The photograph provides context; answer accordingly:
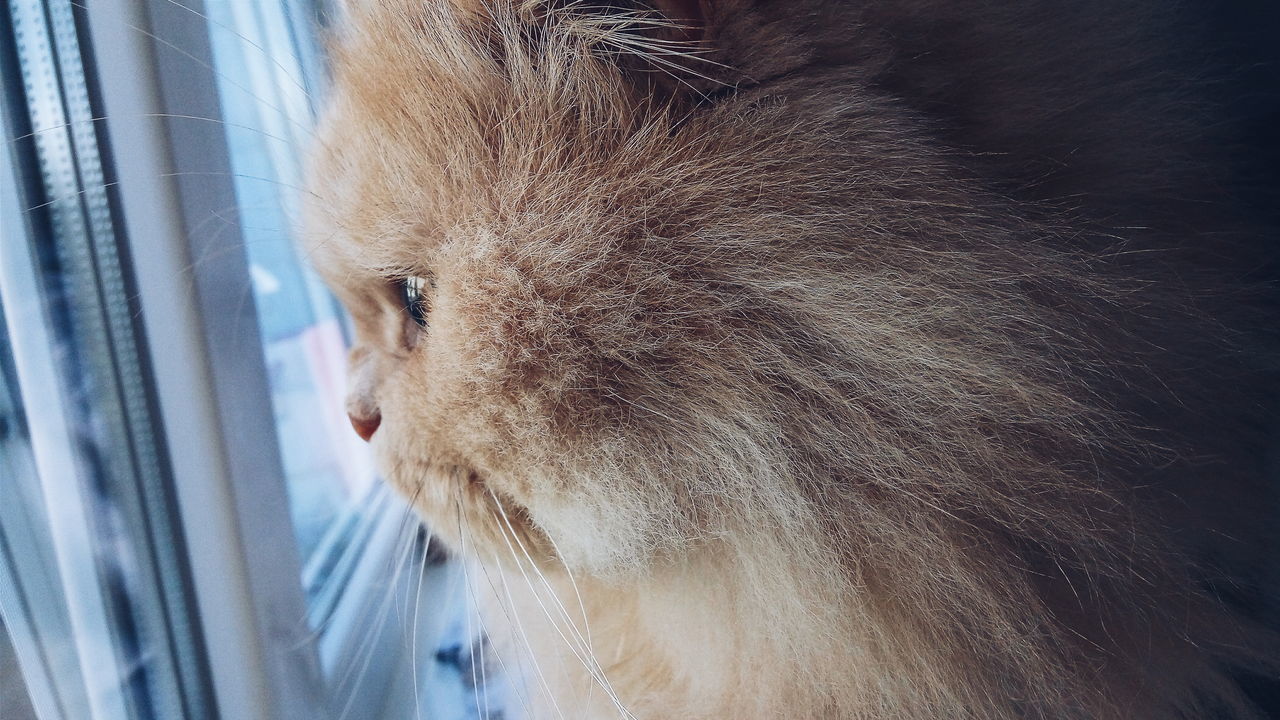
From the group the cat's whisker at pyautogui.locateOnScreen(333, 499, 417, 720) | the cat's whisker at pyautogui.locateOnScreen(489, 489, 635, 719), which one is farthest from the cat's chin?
the cat's whisker at pyautogui.locateOnScreen(333, 499, 417, 720)

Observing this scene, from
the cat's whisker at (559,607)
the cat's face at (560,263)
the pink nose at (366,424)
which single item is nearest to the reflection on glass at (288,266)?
the pink nose at (366,424)

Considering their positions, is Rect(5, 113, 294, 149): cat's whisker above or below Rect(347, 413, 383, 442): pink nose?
above

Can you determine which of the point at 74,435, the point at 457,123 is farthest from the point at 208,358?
the point at 457,123

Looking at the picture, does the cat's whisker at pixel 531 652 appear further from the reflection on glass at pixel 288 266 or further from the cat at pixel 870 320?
the reflection on glass at pixel 288 266

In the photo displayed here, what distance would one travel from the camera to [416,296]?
662 mm

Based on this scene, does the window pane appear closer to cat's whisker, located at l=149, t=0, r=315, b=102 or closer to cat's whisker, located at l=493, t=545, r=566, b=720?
cat's whisker, located at l=149, t=0, r=315, b=102

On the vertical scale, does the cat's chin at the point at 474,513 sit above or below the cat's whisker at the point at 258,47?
below

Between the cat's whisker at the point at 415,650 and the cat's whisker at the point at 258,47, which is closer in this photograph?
the cat's whisker at the point at 258,47

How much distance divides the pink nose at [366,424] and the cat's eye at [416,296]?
0.14 meters

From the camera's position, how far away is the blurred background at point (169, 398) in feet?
1.76

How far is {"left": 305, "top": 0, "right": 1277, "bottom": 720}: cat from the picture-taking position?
49 cm

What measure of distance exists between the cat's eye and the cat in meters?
0.04

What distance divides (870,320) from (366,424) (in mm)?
553

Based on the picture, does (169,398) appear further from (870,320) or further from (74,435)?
(870,320)
